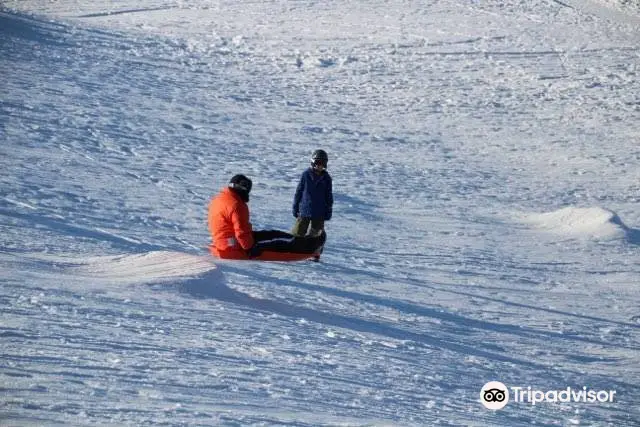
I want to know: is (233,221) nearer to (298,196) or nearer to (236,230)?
(236,230)

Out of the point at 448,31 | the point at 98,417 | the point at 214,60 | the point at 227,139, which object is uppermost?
the point at 448,31

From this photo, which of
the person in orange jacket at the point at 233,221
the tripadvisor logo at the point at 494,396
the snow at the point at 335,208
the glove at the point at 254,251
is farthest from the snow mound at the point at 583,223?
the tripadvisor logo at the point at 494,396

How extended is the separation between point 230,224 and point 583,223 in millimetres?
6446

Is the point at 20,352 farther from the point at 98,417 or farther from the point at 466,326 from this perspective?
the point at 466,326

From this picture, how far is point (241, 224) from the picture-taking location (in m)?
9.29

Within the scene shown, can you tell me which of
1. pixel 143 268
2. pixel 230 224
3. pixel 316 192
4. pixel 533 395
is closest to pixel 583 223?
pixel 316 192

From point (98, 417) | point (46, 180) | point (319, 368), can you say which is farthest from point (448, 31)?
point (98, 417)

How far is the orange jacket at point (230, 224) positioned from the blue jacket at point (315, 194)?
3.17ft

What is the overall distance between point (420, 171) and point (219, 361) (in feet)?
35.2

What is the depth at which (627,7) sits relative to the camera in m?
29.8

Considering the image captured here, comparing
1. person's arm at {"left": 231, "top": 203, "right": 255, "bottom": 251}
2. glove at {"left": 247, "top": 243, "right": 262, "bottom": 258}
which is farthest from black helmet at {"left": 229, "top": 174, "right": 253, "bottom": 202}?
glove at {"left": 247, "top": 243, "right": 262, "bottom": 258}

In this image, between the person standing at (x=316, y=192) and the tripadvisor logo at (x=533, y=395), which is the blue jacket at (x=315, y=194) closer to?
the person standing at (x=316, y=192)

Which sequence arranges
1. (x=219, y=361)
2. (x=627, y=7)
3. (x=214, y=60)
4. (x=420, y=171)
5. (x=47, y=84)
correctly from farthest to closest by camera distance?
1. (x=627, y=7)
2. (x=214, y=60)
3. (x=47, y=84)
4. (x=420, y=171)
5. (x=219, y=361)

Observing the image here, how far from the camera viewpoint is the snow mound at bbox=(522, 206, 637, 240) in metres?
13.5
